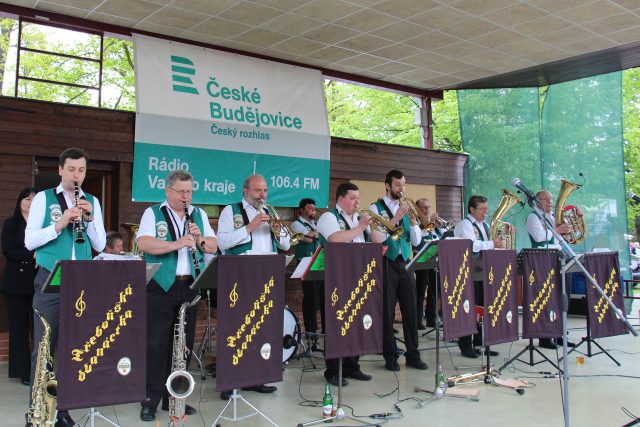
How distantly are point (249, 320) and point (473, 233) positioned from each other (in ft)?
12.0

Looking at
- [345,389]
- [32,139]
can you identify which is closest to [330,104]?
[32,139]

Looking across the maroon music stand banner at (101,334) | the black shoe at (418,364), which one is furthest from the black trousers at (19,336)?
the black shoe at (418,364)

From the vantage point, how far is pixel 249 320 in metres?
3.72

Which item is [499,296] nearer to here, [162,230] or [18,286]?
[162,230]

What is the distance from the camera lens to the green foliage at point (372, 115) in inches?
675

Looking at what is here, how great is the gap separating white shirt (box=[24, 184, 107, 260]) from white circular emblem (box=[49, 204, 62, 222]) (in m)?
0.03

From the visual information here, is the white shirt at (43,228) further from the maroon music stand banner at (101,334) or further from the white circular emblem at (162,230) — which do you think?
the maroon music stand banner at (101,334)

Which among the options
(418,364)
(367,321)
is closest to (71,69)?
(418,364)

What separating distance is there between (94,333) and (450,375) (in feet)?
12.1

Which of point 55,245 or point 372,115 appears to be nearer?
point 55,245

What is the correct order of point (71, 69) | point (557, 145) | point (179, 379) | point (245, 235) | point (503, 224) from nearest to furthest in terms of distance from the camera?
1. point (179, 379)
2. point (245, 235)
3. point (503, 224)
4. point (557, 145)
5. point (71, 69)

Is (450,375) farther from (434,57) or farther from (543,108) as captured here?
(543,108)

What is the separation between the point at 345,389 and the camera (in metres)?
5.20

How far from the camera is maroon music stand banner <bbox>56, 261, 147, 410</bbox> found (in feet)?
10.4
